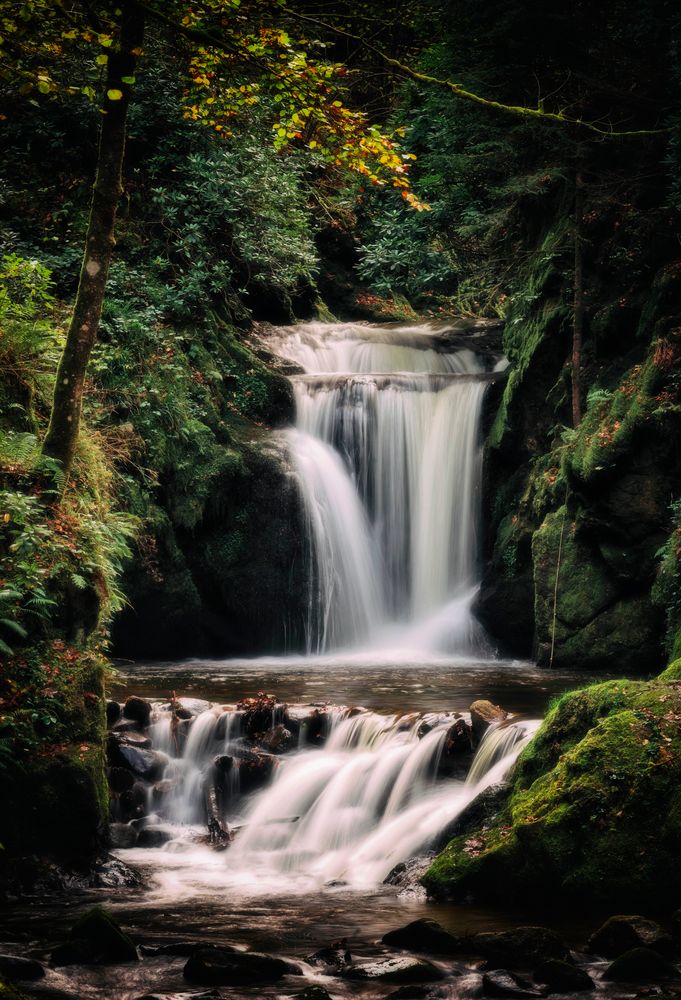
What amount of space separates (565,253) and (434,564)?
5.92 metres

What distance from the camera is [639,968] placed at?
5148mm

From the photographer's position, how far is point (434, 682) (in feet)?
42.0

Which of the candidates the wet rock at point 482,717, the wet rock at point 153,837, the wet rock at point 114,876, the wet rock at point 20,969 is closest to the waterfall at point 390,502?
the wet rock at point 482,717

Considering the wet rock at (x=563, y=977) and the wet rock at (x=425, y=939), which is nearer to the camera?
the wet rock at (x=563, y=977)

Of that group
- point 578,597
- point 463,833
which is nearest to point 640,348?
point 578,597

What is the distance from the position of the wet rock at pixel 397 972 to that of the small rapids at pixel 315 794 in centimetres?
219

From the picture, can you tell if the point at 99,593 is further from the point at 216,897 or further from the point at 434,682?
the point at 434,682

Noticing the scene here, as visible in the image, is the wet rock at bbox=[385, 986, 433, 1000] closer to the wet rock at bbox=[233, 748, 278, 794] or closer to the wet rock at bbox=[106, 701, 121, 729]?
the wet rock at bbox=[233, 748, 278, 794]

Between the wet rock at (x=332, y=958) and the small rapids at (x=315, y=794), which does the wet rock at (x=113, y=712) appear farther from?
the wet rock at (x=332, y=958)

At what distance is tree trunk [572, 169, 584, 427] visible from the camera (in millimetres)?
14836

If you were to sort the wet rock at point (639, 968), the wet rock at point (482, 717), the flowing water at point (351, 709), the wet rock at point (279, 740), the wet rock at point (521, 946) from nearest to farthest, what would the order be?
the wet rock at point (639, 968)
the wet rock at point (521, 946)
the flowing water at point (351, 709)
the wet rock at point (482, 717)
the wet rock at point (279, 740)

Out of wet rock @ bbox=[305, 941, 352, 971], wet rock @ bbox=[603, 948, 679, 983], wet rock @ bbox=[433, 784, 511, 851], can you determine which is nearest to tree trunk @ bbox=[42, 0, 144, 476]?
wet rock @ bbox=[433, 784, 511, 851]

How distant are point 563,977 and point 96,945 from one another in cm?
266

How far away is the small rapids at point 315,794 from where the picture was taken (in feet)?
26.1
